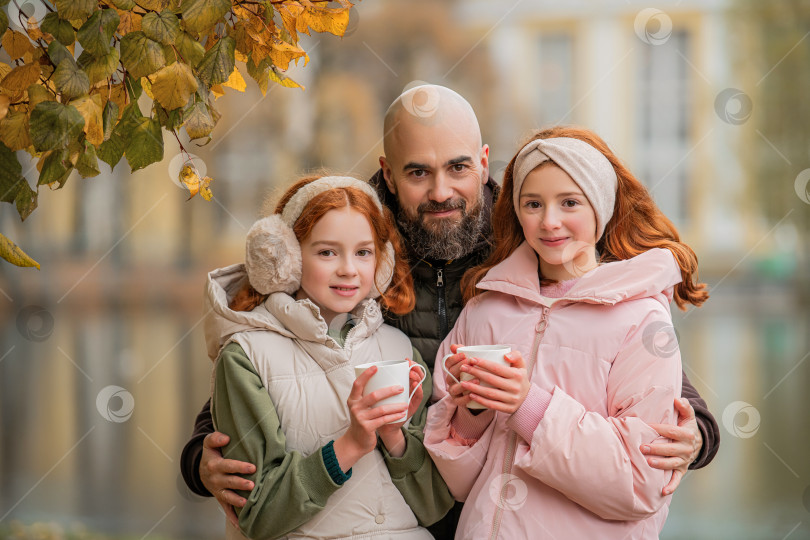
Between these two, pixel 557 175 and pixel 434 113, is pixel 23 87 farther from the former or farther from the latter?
pixel 434 113

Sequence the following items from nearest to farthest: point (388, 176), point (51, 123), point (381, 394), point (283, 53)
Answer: point (51, 123)
point (283, 53)
point (381, 394)
point (388, 176)

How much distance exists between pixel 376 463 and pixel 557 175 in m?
0.88

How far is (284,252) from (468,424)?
0.67 meters

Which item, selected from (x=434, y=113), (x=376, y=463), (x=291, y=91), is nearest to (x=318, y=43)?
(x=291, y=91)

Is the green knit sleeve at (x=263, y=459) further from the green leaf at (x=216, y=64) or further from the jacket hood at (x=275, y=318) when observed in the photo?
the green leaf at (x=216, y=64)

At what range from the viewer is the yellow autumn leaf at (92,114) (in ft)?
5.15

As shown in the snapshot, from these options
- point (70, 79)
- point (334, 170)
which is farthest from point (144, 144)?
point (334, 170)

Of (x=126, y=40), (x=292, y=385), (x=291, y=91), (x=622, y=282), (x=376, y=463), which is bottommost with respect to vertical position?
(x=376, y=463)

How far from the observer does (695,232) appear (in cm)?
2253

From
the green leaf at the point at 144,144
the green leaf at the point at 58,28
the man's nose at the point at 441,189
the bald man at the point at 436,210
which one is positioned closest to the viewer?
the green leaf at the point at 58,28

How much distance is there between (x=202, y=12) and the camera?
1.65m

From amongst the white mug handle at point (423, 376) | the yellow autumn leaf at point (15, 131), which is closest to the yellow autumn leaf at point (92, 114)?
the yellow autumn leaf at point (15, 131)

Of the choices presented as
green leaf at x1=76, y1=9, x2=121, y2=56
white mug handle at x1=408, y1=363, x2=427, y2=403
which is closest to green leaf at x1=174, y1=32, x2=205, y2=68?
green leaf at x1=76, y1=9, x2=121, y2=56

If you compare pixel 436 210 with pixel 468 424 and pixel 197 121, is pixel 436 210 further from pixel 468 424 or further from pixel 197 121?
pixel 197 121
